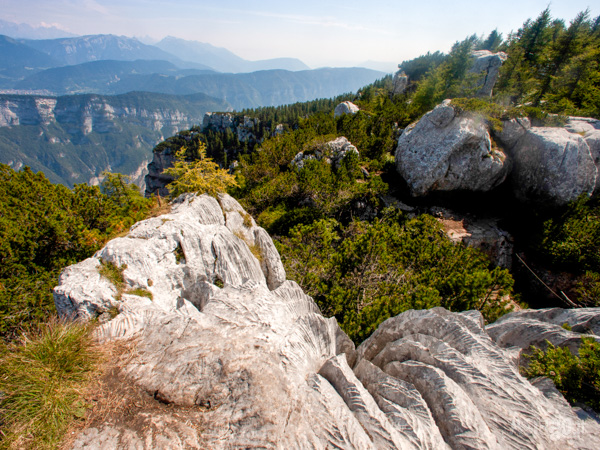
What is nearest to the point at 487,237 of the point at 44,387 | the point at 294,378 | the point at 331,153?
the point at 331,153

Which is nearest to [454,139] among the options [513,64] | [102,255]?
[102,255]

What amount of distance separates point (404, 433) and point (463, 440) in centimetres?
126

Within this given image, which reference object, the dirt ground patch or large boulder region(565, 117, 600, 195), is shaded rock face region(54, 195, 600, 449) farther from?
large boulder region(565, 117, 600, 195)

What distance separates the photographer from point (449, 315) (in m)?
9.07

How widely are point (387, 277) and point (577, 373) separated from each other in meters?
8.09

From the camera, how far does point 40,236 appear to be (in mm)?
11289

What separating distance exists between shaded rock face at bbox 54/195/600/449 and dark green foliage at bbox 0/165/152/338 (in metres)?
4.38

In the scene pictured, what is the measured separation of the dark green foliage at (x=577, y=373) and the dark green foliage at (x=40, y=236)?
16003mm

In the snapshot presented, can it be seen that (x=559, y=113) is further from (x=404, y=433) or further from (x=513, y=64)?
(x=404, y=433)

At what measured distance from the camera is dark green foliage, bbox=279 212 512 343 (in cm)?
1148

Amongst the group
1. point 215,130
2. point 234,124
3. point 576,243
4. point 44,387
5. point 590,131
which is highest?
point 590,131

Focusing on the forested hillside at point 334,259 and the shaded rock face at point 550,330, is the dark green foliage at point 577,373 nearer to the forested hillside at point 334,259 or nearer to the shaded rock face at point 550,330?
the forested hillside at point 334,259

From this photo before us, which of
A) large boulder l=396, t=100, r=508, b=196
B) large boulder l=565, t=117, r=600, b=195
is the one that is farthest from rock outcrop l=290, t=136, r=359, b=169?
large boulder l=565, t=117, r=600, b=195

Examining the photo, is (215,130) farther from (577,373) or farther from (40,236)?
(577,373)
